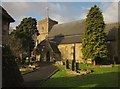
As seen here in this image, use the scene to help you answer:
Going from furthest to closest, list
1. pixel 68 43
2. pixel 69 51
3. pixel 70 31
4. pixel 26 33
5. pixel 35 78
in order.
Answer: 1. pixel 70 31
2. pixel 68 43
3. pixel 69 51
4. pixel 26 33
5. pixel 35 78

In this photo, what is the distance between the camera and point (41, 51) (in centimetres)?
5975

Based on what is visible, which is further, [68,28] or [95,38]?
[68,28]

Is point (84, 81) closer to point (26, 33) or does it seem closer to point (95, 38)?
point (95, 38)

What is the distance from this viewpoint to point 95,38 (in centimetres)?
4419

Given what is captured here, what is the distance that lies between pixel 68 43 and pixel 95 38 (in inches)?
634

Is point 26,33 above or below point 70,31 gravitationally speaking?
below

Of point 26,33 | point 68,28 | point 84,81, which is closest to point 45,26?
point 68,28

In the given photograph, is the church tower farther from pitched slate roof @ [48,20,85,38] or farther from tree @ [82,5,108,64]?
tree @ [82,5,108,64]

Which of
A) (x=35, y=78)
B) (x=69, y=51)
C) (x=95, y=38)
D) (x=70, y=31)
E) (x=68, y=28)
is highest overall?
(x=68, y=28)

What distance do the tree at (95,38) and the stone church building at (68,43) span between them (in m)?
8.18

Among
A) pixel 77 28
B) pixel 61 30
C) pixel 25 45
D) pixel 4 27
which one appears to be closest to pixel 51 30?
pixel 61 30

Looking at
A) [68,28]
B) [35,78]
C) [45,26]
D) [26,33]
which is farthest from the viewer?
[45,26]

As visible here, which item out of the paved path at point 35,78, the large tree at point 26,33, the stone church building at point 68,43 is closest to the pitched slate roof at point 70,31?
the stone church building at point 68,43

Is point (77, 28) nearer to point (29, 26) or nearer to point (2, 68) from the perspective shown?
point (29, 26)
